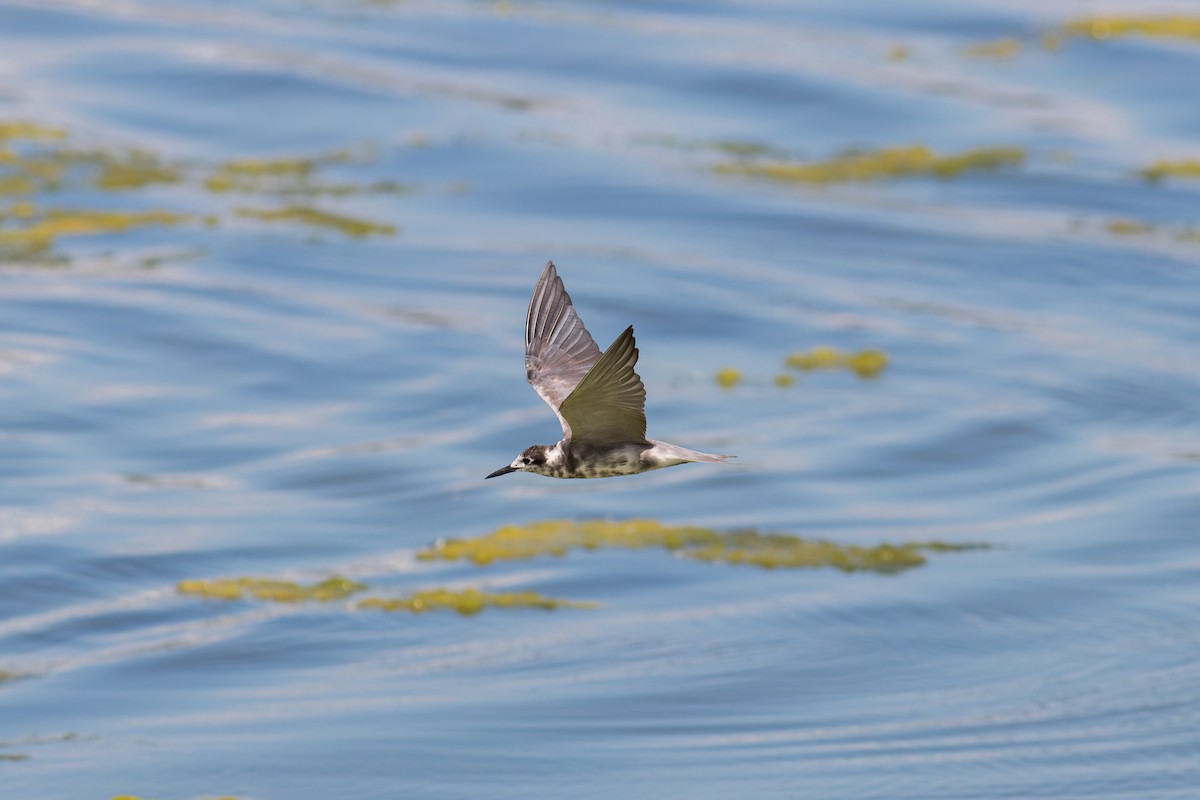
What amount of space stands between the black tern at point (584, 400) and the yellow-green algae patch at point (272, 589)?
7.45 meters

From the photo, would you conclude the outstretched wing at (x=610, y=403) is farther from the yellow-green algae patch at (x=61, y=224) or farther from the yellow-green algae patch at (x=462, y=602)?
the yellow-green algae patch at (x=61, y=224)

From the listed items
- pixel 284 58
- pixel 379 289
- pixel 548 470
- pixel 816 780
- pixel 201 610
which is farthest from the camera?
pixel 284 58

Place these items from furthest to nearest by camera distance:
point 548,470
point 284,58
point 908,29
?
point 908,29
point 284,58
point 548,470

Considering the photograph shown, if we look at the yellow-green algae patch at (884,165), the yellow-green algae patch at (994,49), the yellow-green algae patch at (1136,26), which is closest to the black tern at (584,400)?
the yellow-green algae patch at (884,165)

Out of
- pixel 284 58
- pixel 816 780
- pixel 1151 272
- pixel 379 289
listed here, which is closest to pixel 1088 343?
pixel 1151 272

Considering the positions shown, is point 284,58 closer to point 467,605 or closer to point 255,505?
point 255,505

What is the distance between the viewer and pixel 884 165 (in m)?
27.8

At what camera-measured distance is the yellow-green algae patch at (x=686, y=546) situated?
1709cm

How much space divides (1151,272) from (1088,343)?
247cm

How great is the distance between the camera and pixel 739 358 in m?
21.8

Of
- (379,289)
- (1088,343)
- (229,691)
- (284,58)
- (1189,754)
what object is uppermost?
(284,58)

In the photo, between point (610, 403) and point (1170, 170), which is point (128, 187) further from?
point (610, 403)

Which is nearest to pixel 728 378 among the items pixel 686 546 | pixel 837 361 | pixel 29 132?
pixel 837 361

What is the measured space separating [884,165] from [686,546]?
1180 centimetres
